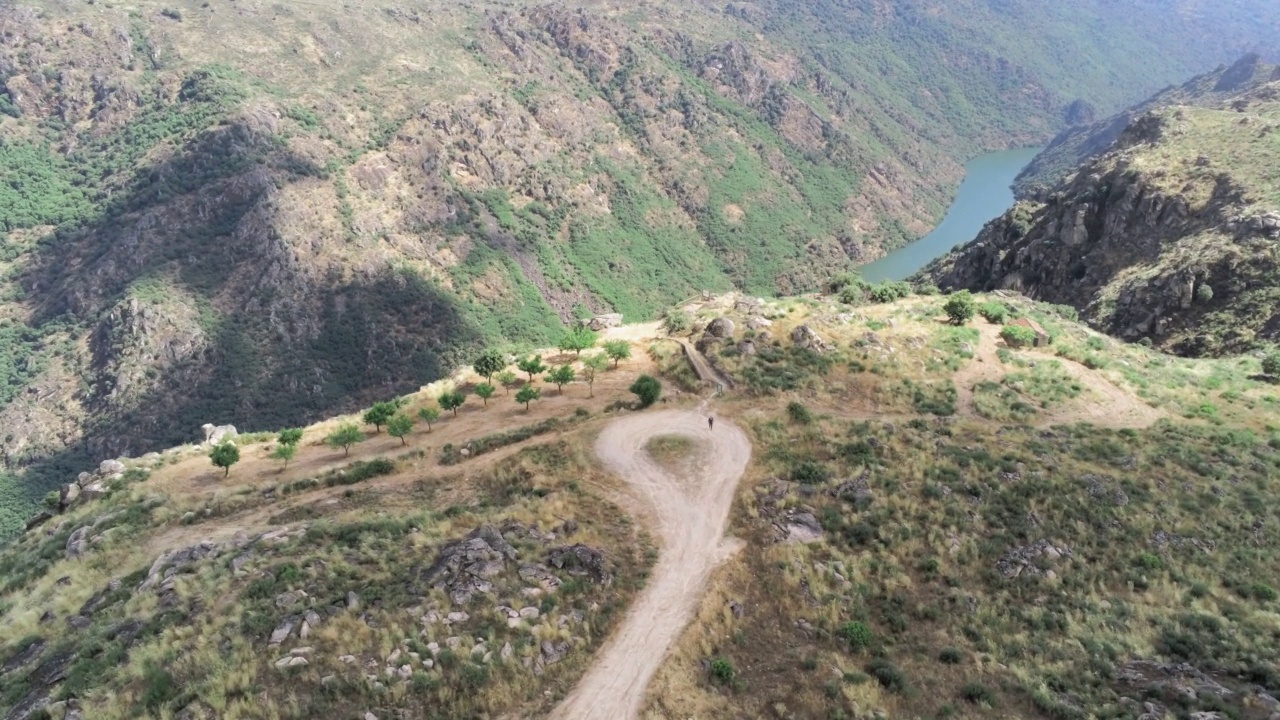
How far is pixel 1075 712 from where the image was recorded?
19.1 m

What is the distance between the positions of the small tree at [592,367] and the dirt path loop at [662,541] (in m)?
7.89

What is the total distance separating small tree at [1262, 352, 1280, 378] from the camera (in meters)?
55.2

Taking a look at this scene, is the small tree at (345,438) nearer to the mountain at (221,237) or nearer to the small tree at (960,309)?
the small tree at (960,309)

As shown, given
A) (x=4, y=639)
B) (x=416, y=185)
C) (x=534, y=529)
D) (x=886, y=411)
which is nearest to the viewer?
(x=4, y=639)

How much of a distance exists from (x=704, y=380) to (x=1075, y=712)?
31.1 m

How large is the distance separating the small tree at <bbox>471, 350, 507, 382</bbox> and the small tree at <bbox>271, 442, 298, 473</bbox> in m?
14.5

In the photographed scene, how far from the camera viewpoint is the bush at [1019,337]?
58.0 meters

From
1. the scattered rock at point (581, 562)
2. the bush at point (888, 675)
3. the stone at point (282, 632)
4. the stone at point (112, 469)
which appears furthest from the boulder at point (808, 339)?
the stone at point (112, 469)

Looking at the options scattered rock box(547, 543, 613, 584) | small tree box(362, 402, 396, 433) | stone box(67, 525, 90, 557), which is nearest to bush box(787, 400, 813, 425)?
scattered rock box(547, 543, 613, 584)

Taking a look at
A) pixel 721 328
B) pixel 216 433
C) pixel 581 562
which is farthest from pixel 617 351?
pixel 216 433

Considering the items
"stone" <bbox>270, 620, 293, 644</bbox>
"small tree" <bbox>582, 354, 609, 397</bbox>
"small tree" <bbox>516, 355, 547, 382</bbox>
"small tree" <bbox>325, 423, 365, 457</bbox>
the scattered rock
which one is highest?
the scattered rock

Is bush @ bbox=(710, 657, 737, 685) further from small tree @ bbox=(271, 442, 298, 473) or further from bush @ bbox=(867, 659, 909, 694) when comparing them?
small tree @ bbox=(271, 442, 298, 473)

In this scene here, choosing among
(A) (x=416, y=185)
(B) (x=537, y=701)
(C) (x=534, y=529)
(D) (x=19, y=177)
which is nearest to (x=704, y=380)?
(C) (x=534, y=529)

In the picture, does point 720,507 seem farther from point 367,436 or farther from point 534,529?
point 367,436
